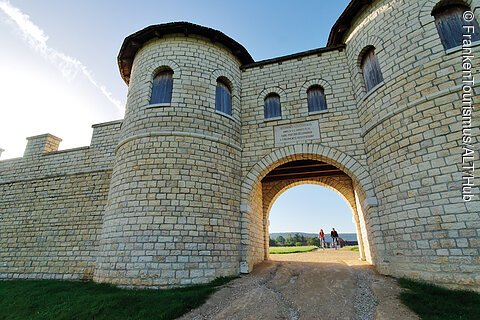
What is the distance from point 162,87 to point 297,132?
4.73 m

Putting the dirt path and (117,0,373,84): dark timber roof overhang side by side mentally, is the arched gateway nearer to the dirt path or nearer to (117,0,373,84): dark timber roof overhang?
the dirt path

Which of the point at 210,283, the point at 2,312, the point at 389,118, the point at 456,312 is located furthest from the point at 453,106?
the point at 2,312

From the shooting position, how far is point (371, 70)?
762cm

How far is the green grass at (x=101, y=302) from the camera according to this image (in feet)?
15.8

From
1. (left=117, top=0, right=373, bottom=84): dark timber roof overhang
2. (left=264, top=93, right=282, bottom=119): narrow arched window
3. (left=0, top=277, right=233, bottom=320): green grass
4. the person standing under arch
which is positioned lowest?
(left=0, top=277, right=233, bottom=320): green grass

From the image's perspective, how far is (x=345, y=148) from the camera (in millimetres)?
7574

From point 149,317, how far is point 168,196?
2949 mm

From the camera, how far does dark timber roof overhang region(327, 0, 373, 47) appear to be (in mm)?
7927

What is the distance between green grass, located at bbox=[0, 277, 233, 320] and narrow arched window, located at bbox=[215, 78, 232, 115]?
536 cm

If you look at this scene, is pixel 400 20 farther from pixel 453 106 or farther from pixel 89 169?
pixel 89 169

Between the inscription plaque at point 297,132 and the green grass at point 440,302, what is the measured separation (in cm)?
459

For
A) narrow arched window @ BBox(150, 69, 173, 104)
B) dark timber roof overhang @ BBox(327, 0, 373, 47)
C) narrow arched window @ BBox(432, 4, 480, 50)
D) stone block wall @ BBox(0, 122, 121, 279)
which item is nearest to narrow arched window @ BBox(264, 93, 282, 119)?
dark timber roof overhang @ BBox(327, 0, 373, 47)

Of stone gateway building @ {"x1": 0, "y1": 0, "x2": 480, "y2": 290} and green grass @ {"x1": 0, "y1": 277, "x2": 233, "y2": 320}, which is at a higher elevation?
stone gateway building @ {"x1": 0, "y1": 0, "x2": 480, "y2": 290}

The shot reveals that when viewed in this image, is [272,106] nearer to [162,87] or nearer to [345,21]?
[345,21]
